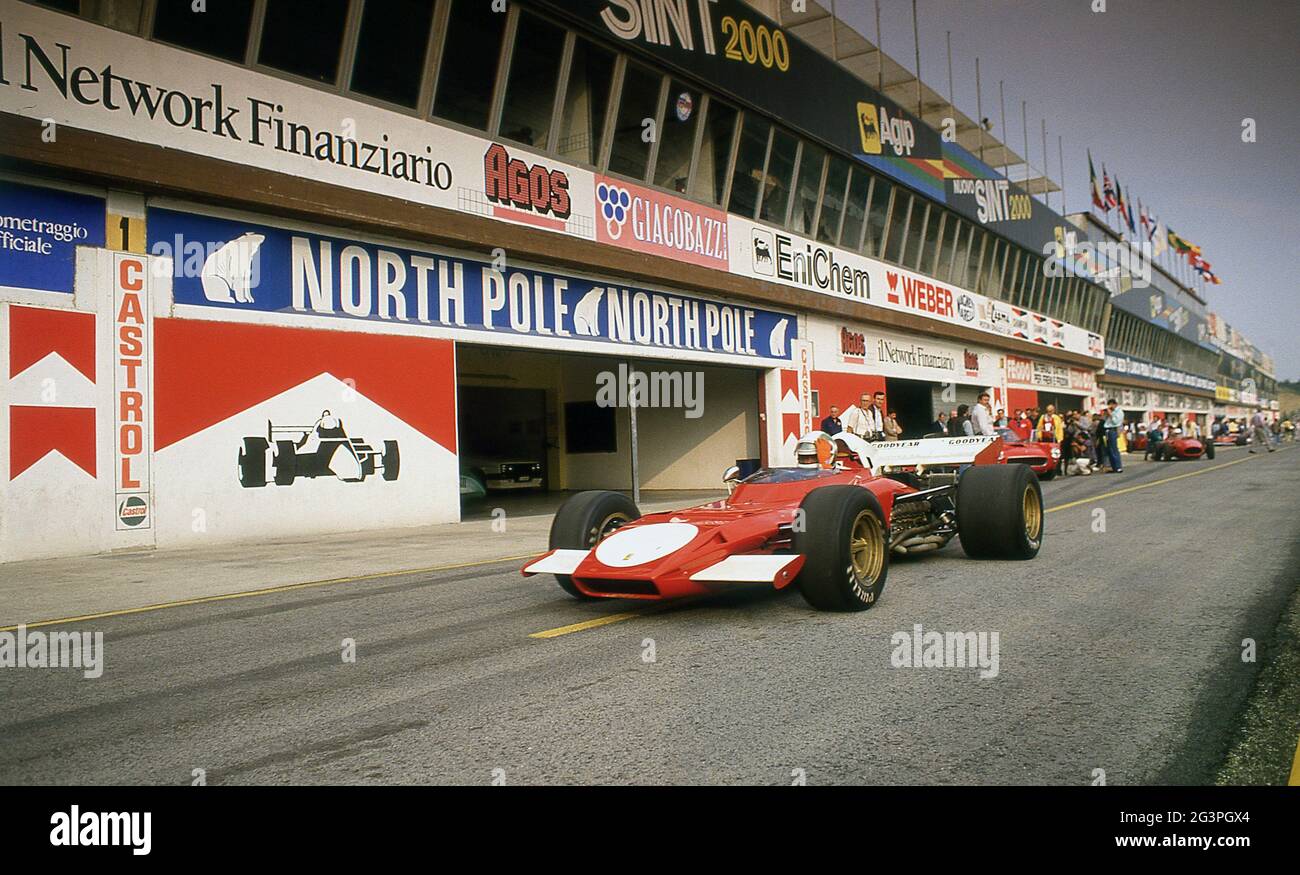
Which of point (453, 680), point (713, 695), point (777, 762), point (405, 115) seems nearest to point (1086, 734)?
point (777, 762)

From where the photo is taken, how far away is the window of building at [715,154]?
18219 mm

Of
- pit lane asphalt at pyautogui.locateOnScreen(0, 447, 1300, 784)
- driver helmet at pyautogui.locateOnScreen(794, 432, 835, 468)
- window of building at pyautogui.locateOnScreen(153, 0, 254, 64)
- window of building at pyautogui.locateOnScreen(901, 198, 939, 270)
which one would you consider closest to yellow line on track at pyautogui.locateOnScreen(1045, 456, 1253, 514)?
driver helmet at pyautogui.locateOnScreen(794, 432, 835, 468)

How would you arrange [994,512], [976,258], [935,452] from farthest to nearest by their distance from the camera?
[976,258]
[935,452]
[994,512]

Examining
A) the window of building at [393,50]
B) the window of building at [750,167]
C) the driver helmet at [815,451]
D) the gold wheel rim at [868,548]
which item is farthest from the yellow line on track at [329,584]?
the window of building at [750,167]

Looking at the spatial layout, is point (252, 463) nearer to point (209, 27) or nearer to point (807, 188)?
point (209, 27)

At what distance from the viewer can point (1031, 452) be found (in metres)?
19.4

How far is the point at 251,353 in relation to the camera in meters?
10.7

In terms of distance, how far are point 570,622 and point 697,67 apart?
47.3 feet

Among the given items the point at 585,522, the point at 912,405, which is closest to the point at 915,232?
the point at 912,405

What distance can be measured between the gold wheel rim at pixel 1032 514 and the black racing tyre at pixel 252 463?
8445 millimetres

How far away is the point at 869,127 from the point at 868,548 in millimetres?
19966

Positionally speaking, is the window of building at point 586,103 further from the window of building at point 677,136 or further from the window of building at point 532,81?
the window of building at point 677,136

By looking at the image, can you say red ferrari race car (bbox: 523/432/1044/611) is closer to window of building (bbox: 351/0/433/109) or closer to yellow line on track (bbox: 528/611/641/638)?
yellow line on track (bbox: 528/611/641/638)
